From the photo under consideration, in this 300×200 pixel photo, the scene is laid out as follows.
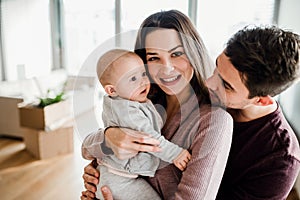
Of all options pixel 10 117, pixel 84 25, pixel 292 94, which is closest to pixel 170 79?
pixel 292 94

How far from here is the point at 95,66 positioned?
0.92 meters

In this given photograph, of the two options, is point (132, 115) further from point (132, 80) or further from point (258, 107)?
point (258, 107)

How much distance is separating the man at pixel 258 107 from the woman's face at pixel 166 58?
0.31 feet

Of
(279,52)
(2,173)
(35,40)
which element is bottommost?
(2,173)

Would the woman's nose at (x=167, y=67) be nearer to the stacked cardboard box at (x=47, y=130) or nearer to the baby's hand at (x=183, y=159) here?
the baby's hand at (x=183, y=159)

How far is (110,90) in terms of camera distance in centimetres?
89

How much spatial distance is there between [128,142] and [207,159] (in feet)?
0.69

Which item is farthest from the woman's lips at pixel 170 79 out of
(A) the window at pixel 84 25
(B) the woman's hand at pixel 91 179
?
(A) the window at pixel 84 25

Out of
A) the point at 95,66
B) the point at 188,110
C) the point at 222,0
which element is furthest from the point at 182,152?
the point at 222,0

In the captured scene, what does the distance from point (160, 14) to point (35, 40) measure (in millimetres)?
4629

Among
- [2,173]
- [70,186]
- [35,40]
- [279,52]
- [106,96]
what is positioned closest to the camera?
[279,52]

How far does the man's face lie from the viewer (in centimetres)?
87

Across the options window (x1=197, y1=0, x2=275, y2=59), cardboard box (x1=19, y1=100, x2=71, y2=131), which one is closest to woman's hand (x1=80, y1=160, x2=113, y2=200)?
cardboard box (x1=19, y1=100, x2=71, y2=131)

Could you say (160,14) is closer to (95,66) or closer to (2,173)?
(95,66)
